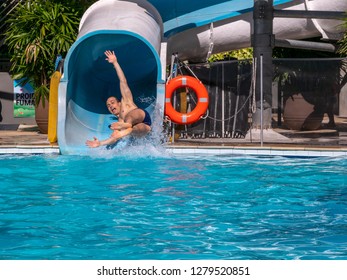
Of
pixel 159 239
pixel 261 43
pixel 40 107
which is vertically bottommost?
pixel 159 239

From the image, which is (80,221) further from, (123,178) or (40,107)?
(40,107)

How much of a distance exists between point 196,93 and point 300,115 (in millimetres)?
1999

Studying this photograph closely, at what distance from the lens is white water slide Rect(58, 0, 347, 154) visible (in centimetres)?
1459

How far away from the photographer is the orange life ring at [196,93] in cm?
1464

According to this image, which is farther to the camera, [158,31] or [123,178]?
[158,31]

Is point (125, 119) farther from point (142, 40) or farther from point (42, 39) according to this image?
point (42, 39)

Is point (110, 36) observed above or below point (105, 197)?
above

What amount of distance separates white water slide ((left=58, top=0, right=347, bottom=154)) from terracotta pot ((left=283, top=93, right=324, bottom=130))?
2.28 metres

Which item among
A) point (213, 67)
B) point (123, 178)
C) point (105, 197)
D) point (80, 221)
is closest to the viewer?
point (80, 221)

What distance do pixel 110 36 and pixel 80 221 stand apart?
323 inches

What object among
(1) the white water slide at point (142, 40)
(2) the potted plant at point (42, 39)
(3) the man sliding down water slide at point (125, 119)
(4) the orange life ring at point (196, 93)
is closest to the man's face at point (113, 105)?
(3) the man sliding down water slide at point (125, 119)
